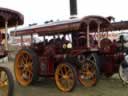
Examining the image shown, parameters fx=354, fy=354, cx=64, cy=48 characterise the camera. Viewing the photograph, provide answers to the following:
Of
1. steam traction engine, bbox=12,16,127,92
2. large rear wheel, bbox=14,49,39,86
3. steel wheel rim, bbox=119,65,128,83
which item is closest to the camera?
steam traction engine, bbox=12,16,127,92

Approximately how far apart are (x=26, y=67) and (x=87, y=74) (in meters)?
1.88

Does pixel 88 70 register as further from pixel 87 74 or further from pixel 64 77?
pixel 64 77

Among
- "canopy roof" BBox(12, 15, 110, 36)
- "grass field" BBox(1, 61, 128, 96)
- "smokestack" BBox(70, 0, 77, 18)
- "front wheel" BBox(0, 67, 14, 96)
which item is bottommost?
"grass field" BBox(1, 61, 128, 96)

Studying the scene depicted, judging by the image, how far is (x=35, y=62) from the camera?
10.1 metres

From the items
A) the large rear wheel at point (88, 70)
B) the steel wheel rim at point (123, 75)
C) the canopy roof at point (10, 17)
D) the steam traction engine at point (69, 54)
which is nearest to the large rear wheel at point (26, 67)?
the steam traction engine at point (69, 54)

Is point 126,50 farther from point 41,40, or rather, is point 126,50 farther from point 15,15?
point 15,15

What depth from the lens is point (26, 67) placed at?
34.7ft

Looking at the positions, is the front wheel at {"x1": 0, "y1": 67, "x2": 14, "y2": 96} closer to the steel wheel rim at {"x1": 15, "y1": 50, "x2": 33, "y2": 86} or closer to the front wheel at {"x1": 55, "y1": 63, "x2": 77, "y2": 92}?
the front wheel at {"x1": 55, "y1": 63, "x2": 77, "y2": 92}

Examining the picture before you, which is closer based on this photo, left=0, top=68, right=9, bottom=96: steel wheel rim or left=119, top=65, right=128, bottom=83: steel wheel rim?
left=0, top=68, right=9, bottom=96: steel wheel rim

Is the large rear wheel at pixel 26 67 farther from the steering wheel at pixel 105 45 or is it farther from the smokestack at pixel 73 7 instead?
the smokestack at pixel 73 7

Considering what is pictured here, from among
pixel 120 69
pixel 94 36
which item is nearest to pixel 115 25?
pixel 94 36

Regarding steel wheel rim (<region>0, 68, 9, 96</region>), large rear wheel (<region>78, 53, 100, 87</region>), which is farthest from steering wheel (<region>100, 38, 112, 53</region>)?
steel wheel rim (<region>0, 68, 9, 96</region>)

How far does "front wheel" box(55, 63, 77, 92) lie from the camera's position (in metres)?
9.00

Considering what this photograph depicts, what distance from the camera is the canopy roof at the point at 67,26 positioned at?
9250 mm
